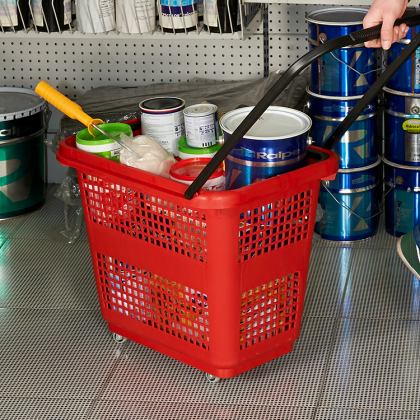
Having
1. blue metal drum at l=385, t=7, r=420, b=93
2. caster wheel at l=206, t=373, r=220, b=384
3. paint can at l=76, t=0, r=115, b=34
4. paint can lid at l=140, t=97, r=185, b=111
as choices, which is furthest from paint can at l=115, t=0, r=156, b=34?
caster wheel at l=206, t=373, r=220, b=384

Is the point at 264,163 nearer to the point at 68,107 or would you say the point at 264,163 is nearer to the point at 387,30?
the point at 387,30

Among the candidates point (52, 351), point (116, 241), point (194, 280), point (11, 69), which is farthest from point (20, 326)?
point (11, 69)

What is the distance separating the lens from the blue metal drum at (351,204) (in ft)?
8.08

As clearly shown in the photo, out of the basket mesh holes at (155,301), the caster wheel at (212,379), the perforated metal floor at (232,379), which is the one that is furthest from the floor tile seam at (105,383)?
the caster wheel at (212,379)

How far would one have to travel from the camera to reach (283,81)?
51.4 inches

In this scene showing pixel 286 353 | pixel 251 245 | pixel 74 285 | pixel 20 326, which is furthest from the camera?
pixel 74 285

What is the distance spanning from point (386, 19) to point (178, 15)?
3.23ft

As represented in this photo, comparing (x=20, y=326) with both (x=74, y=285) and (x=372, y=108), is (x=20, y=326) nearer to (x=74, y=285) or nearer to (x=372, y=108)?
(x=74, y=285)

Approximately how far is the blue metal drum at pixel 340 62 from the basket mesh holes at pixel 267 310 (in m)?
0.84

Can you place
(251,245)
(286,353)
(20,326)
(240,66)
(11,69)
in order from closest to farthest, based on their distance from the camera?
(251,245)
(286,353)
(20,326)
(240,66)
(11,69)

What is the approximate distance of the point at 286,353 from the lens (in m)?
1.90

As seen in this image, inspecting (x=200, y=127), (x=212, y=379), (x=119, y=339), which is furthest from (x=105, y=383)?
(x=200, y=127)

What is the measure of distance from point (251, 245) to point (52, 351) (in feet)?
2.54

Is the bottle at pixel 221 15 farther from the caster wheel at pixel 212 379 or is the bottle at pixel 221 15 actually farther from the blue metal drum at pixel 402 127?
the caster wheel at pixel 212 379
